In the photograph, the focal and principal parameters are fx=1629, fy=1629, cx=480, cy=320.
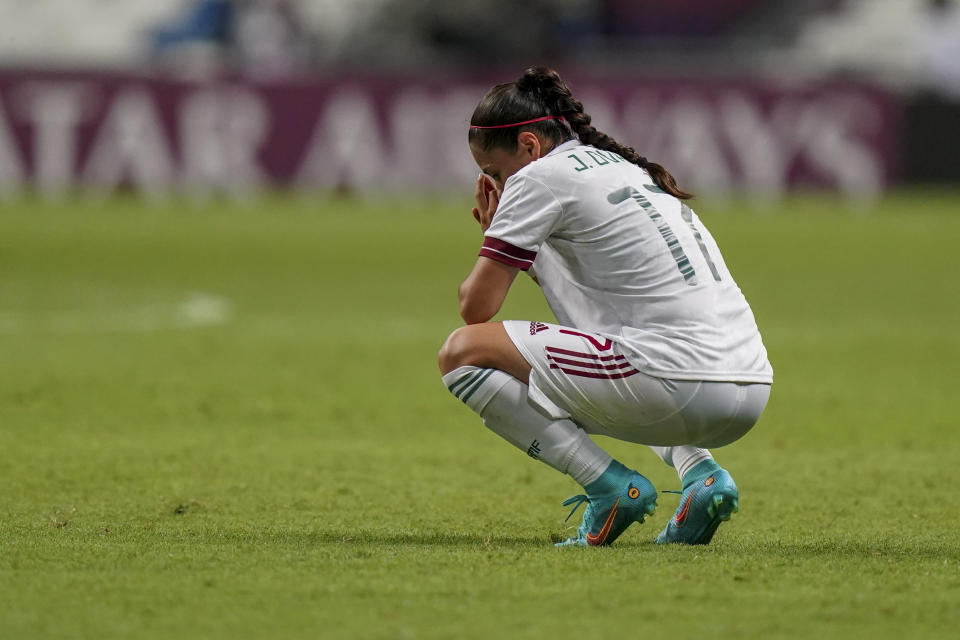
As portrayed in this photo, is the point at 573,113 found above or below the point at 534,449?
above

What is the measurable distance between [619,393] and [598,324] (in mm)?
257

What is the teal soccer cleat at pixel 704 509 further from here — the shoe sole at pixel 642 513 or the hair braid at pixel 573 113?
the hair braid at pixel 573 113

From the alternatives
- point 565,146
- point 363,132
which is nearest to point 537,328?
point 565,146

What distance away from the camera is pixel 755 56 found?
1126 inches

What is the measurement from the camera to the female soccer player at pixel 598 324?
498 centimetres

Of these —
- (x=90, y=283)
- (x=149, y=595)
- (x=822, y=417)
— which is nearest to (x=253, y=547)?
(x=149, y=595)

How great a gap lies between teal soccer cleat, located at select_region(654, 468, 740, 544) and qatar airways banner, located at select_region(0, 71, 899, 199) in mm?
17281

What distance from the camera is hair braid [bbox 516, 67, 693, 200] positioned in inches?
202

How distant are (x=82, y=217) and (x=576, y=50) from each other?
34.4 ft

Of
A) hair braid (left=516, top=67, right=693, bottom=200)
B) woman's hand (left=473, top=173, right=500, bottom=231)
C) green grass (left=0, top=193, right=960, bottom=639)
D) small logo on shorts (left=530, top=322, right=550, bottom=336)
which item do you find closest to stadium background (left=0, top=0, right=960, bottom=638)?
green grass (left=0, top=193, right=960, bottom=639)

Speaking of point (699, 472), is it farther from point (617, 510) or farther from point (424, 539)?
point (424, 539)

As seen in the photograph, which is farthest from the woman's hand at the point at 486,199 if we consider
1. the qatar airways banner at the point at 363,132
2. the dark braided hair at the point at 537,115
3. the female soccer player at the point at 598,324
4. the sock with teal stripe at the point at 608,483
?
the qatar airways banner at the point at 363,132

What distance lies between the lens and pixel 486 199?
5266 mm

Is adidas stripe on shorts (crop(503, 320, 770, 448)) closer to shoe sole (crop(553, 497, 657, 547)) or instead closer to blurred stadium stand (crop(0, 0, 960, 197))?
shoe sole (crop(553, 497, 657, 547))
